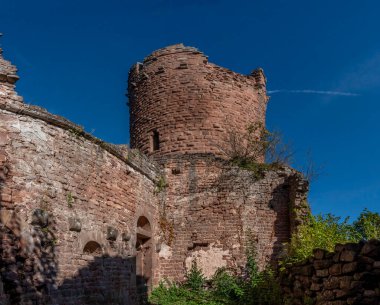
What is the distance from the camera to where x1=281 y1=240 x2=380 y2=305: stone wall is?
543cm

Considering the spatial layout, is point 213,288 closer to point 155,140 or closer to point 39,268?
point 155,140

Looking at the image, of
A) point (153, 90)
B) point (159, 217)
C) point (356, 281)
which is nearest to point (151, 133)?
point (153, 90)

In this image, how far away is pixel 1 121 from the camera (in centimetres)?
817

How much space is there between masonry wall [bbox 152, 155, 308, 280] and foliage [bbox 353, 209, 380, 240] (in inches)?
139

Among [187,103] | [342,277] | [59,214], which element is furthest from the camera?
[187,103]

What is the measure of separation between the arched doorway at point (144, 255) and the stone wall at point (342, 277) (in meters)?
5.75

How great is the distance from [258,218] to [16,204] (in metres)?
7.49

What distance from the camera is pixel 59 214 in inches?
341

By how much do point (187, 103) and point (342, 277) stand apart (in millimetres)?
10148

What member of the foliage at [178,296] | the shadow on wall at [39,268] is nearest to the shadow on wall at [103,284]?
the shadow on wall at [39,268]

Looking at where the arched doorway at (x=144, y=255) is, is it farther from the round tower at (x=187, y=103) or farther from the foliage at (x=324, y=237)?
the foliage at (x=324, y=237)

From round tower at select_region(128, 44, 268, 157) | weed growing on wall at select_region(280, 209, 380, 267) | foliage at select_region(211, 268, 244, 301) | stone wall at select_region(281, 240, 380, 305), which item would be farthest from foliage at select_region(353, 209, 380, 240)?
round tower at select_region(128, 44, 268, 157)

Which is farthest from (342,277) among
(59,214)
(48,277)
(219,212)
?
(219,212)

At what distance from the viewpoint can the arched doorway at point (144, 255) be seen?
12.3 meters
